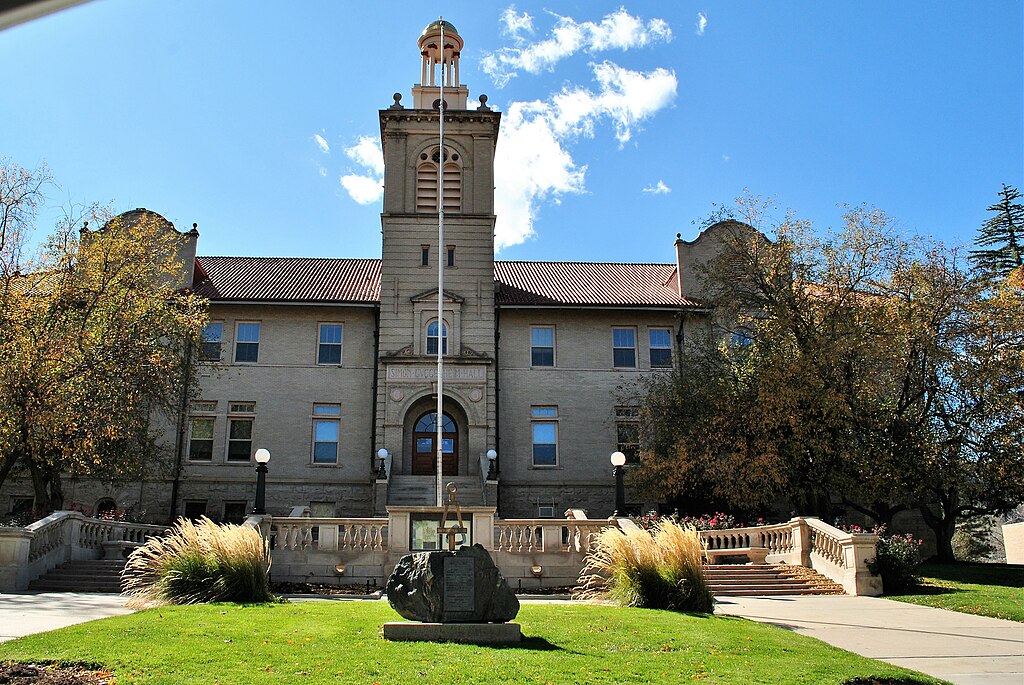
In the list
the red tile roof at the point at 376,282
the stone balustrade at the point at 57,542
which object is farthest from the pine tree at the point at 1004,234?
the stone balustrade at the point at 57,542

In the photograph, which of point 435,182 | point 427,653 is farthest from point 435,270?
point 427,653

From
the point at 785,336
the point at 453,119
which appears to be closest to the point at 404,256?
the point at 453,119

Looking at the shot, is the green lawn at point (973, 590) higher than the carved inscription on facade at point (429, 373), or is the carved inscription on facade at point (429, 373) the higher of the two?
the carved inscription on facade at point (429, 373)

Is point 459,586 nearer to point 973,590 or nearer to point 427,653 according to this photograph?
point 427,653

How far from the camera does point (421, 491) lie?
100 feet

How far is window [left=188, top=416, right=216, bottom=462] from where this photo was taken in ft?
108

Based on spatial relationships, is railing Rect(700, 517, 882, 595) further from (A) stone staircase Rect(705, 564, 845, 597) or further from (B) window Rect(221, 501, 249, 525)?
(B) window Rect(221, 501, 249, 525)

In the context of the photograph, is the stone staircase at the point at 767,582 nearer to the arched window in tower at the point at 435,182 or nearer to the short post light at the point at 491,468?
the short post light at the point at 491,468

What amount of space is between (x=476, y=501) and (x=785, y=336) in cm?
1167

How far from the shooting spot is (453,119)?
3491cm

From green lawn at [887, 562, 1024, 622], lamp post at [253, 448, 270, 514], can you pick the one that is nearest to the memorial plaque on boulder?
green lawn at [887, 562, 1024, 622]

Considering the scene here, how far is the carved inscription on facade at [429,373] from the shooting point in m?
32.4

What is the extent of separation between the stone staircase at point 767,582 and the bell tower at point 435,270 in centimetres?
1166

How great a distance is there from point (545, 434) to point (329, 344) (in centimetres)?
908
